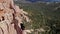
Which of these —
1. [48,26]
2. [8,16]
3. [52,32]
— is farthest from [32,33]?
[8,16]

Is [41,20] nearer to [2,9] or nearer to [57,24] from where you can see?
[57,24]

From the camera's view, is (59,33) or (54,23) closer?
(59,33)

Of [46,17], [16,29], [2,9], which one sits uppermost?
[2,9]

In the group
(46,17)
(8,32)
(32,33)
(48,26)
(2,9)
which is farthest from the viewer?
(46,17)

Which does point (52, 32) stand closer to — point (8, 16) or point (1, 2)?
point (1, 2)

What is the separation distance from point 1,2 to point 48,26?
77.4 feet

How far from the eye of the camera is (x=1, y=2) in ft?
127

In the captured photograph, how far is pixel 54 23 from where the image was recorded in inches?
2522

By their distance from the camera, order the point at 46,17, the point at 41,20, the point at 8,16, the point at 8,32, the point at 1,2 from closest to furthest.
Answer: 1. the point at 8,32
2. the point at 8,16
3. the point at 1,2
4. the point at 41,20
5. the point at 46,17

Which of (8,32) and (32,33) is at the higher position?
(8,32)

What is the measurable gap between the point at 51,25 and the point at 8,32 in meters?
33.0

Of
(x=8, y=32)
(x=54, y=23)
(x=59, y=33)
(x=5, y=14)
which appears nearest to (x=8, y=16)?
(x=5, y=14)

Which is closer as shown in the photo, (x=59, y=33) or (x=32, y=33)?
(x=32, y=33)

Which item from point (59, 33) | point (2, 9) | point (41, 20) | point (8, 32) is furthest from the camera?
point (41, 20)
